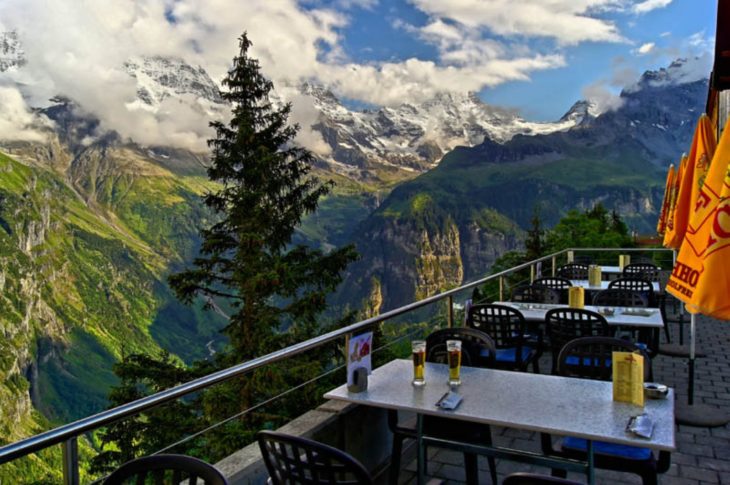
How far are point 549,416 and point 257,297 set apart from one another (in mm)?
16436

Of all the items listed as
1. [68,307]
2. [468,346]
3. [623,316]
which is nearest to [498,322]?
[623,316]

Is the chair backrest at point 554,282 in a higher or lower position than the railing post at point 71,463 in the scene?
lower

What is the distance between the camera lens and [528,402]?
2.68 meters

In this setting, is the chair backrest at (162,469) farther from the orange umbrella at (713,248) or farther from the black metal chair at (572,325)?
the black metal chair at (572,325)

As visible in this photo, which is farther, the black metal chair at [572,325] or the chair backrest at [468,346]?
the black metal chair at [572,325]

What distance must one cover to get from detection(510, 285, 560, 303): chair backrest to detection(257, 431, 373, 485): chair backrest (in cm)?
546

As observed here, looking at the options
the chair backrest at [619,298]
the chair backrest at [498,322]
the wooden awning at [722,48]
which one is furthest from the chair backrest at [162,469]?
the chair backrest at [619,298]

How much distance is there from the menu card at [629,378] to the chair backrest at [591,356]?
69 centimetres

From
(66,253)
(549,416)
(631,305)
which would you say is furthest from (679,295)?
(66,253)

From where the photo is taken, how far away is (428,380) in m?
3.12

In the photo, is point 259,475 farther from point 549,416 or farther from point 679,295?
point 679,295

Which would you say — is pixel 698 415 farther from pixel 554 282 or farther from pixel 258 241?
pixel 258 241

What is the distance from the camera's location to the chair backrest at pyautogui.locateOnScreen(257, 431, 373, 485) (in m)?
1.73

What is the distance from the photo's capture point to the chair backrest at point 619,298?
20.9ft
